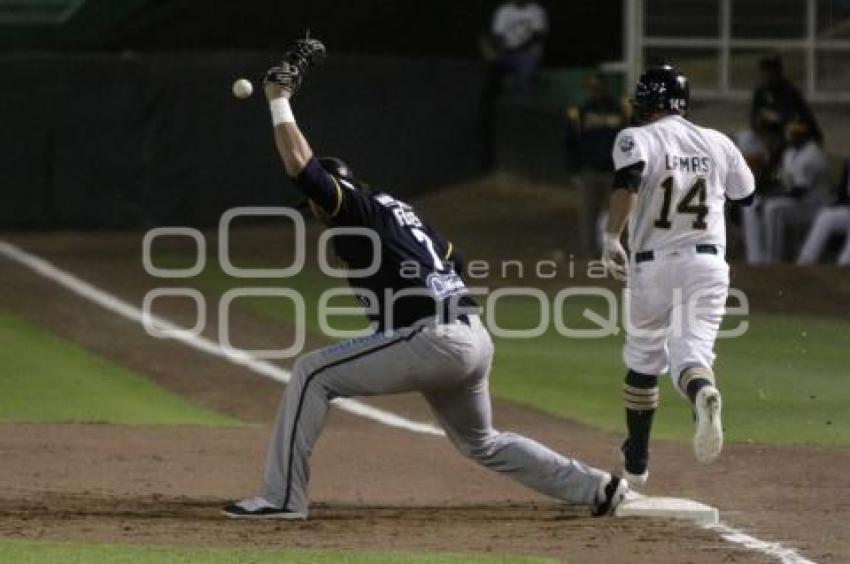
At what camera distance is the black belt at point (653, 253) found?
32.3ft

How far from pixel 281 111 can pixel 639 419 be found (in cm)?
231

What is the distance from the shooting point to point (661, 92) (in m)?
9.95

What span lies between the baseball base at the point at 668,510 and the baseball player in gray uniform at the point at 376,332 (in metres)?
0.80

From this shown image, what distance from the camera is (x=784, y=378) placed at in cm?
1506

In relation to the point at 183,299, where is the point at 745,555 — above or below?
above

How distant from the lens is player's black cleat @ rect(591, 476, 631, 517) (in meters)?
9.27

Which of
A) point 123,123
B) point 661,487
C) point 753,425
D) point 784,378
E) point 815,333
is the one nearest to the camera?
point 661,487

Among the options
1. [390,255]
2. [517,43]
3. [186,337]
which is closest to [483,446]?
[390,255]

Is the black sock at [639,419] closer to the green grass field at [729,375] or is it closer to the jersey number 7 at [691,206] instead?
the jersey number 7 at [691,206]

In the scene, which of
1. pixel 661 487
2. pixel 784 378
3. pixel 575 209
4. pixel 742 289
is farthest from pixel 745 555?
pixel 575 209

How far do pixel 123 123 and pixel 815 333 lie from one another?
9.91 metres

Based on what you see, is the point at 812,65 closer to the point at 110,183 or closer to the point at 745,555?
the point at 110,183

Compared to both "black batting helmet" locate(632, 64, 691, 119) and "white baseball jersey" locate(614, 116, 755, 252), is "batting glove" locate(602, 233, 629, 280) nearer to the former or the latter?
"white baseball jersey" locate(614, 116, 755, 252)

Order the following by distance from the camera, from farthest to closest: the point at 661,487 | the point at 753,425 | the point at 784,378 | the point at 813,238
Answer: the point at 813,238 → the point at 784,378 → the point at 753,425 → the point at 661,487
